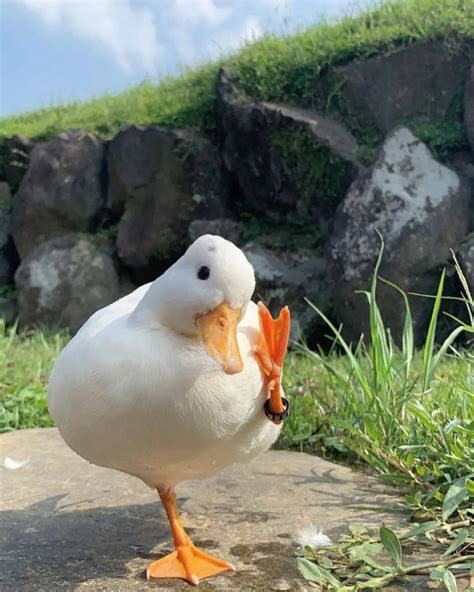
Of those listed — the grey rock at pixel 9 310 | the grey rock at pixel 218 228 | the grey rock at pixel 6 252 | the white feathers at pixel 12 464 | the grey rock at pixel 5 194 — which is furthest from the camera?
the grey rock at pixel 5 194

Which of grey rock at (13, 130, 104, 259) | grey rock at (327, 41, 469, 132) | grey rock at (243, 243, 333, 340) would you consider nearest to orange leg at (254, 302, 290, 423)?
grey rock at (243, 243, 333, 340)

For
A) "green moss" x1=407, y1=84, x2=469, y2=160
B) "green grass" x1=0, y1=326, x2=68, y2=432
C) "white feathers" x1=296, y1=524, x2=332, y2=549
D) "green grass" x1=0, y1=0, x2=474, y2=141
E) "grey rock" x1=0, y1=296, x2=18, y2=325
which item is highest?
"green grass" x1=0, y1=0, x2=474, y2=141

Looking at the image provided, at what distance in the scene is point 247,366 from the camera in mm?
1619

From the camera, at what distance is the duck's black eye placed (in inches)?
56.1

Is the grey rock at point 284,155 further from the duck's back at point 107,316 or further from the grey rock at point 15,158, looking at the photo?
the duck's back at point 107,316

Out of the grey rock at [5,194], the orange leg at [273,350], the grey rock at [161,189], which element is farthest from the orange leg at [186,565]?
the grey rock at [5,194]

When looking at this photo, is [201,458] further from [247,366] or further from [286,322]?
[286,322]

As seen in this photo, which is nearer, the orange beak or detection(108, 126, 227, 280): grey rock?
the orange beak

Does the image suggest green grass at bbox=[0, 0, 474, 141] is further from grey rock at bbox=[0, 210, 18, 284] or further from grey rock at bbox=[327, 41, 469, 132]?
grey rock at bbox=[0, 210, 18, 284]

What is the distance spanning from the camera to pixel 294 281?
4.86 m

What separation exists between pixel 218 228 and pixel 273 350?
350 centimetres

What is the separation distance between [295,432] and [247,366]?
1308mm

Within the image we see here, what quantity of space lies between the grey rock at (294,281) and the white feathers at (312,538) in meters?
2.99

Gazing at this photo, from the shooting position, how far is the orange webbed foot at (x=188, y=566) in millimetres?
1604
